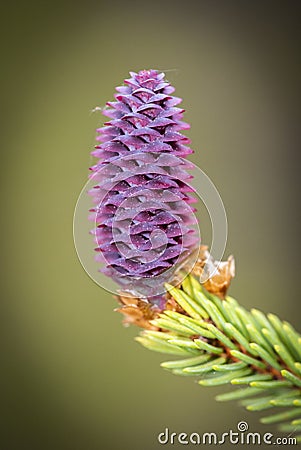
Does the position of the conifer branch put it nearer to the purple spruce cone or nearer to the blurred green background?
the purple spruce cone

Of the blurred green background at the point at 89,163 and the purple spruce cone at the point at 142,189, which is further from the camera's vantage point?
the blurred green background at the point at 89,163

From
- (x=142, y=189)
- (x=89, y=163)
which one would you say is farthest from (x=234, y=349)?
(x=89, y=163)

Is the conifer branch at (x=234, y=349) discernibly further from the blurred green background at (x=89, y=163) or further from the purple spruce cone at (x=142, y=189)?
the blurred green background at (x=89, y=163)

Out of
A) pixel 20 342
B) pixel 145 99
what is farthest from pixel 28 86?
pixel 145 99

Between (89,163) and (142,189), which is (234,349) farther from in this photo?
(89,163)

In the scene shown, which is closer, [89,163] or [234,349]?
[234,349]

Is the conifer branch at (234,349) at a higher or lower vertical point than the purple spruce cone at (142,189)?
lower

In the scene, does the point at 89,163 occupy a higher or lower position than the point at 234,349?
higher

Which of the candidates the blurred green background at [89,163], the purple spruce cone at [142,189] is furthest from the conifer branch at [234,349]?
the blurred green background at [89,163]
